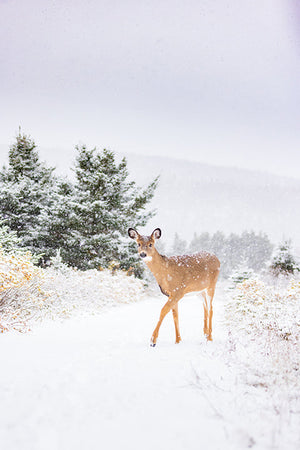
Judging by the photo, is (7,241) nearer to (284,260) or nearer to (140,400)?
(140,400)

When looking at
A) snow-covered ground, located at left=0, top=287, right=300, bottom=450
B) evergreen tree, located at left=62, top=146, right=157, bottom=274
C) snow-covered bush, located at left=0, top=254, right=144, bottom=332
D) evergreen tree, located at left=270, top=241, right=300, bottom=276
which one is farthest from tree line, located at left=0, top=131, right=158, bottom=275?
snow-covered ground, located at left=0, top=287, right=300, bottom=450

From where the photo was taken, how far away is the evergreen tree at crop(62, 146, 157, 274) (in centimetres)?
1379

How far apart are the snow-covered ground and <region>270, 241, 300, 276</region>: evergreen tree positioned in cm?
1219

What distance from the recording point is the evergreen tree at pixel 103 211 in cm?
1379

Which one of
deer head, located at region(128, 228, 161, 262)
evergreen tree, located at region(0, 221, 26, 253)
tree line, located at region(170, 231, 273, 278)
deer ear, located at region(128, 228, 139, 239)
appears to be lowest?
tree line, located at region(170, 231, 273, 278)

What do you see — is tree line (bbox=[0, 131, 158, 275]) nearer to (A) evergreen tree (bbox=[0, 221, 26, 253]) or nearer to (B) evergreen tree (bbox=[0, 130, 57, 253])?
(B) evergreen tree (bbox=[0, 130, 57, 253])

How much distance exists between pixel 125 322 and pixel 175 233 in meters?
36.1

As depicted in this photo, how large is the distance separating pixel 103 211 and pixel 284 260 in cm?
1002

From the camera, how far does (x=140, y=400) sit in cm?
263

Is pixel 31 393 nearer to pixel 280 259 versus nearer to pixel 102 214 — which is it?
pixel 102 214

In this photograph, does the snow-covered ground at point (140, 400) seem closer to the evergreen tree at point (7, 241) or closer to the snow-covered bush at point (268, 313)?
the snow-covered bush at point (268, 313)

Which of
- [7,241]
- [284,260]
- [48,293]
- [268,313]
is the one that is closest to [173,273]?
[268,313]

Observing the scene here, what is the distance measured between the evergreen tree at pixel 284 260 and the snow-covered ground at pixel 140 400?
40.0 feet

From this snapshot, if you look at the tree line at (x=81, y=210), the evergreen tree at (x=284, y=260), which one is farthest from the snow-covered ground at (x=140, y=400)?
the evergreen tree at (x=284, y=260)
